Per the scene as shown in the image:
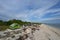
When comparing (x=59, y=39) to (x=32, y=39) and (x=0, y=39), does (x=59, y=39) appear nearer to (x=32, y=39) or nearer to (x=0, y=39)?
(x=32, y=39)

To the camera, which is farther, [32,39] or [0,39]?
[0,39]

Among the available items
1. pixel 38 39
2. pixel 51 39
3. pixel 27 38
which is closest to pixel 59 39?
pixel 51 39

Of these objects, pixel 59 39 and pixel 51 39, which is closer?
pixel 51 39

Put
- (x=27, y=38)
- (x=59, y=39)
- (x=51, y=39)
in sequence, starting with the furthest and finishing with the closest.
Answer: (x=59, y=39), (x=51, y=39), (x=27, y=38)

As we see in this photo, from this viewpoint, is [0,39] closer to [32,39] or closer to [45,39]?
[32,39]

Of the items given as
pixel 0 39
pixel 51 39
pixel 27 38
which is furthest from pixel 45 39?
pixel 0 39

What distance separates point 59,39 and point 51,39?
2.48 feet

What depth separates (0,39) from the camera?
24.8 feet

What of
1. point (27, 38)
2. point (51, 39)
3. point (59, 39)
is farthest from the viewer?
point (59, 39)

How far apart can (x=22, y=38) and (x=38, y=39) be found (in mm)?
828

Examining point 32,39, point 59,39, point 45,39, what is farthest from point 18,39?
point 59,39

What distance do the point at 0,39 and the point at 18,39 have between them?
4.99ft

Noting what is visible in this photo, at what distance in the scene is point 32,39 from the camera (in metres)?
6.47

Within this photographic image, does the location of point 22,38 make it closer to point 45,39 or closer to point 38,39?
point 38,39
